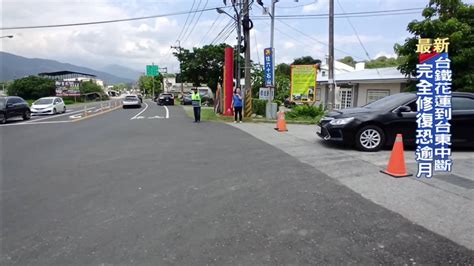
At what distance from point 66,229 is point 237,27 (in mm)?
16780

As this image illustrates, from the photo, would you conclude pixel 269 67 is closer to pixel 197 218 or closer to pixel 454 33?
pixel 454 33

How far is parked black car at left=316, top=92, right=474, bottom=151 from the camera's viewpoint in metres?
8.04

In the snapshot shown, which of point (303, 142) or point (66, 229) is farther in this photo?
point (303, 142)

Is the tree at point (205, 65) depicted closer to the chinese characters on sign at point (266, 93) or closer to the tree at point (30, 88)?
the chinese characters on sign at point (266, 93)

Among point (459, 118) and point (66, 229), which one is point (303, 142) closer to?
point (459, 118)

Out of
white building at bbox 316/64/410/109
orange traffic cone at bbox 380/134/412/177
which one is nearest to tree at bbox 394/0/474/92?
white building at bbox 316/64/410/109

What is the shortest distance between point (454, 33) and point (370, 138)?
9.09 metres

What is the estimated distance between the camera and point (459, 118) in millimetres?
8039

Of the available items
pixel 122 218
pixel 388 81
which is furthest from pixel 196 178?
pixel 388 81

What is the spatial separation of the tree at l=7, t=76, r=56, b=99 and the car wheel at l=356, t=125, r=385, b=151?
7043 centimetres

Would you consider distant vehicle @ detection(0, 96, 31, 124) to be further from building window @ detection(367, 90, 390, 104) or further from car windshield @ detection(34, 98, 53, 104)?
building window @ detection(367, 90, 390, 104)

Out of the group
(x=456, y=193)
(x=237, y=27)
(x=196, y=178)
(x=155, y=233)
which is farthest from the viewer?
(x=237, y=27)

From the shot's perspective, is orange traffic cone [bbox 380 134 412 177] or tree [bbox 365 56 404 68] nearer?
orange traffic cone [bbox 380 134 412 177]

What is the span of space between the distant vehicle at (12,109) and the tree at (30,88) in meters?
51.6
